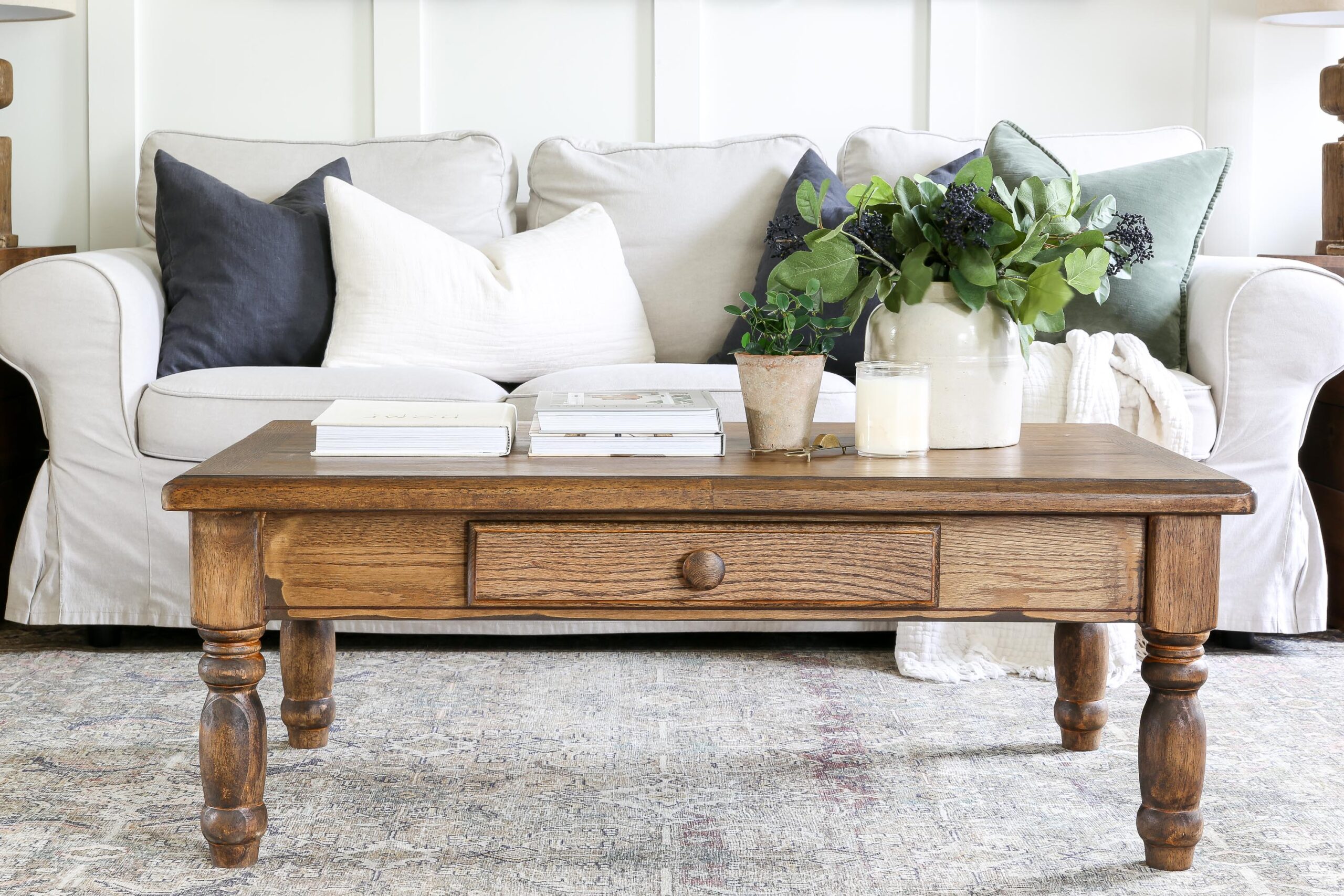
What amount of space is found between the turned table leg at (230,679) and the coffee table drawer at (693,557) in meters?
0.23

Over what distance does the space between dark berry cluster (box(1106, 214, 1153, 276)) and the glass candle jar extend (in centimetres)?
28

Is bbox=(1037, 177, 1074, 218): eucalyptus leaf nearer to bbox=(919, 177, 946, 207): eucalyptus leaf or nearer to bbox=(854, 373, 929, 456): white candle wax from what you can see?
bbox=(919, 177, 946, 207): eucalyptus leaf

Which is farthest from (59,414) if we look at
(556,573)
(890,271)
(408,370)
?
Result: (890,271)

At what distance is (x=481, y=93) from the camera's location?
3012 millimetres

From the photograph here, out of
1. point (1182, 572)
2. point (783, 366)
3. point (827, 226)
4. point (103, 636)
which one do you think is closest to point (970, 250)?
point (783, 366)

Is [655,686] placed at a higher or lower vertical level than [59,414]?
lower

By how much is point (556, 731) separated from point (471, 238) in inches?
51.0

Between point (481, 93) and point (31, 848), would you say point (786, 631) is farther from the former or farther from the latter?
point (481, 93)

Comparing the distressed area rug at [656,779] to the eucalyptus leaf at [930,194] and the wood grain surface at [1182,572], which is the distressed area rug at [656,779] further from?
the eucalyptus leaf at [930,194]

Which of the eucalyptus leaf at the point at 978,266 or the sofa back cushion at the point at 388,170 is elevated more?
the sofa back cushion at the point at 388,170

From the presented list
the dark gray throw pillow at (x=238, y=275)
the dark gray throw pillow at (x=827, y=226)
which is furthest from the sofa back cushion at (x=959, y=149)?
the dark gray throw pillow at (x=238, y=275)

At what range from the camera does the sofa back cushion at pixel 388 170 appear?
2.66 metres

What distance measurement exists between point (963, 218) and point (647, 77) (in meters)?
1.85

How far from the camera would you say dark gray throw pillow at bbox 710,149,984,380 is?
7.83ft
